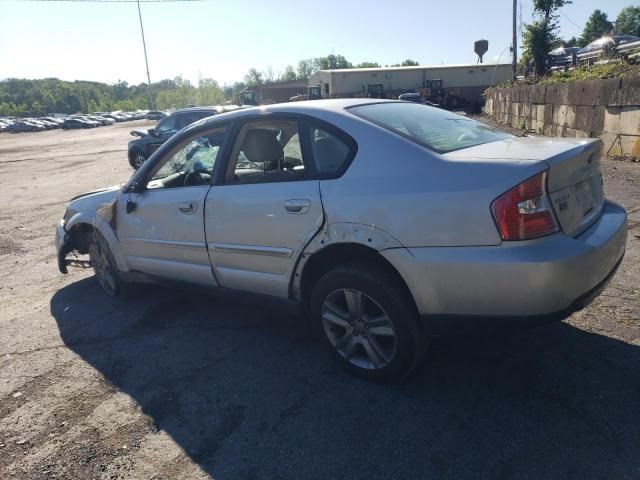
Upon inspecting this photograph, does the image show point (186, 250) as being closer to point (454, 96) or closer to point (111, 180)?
point (111, 180)

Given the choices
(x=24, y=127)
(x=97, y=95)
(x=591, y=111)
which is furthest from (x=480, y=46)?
(x=97, y=95)

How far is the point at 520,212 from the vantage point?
241 cm

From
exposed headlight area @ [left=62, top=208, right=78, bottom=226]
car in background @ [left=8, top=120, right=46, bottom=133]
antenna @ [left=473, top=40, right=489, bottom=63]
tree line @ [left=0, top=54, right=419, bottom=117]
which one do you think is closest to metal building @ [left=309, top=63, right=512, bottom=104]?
antenna @ [left=473, top=40, right=489, bottom=63]

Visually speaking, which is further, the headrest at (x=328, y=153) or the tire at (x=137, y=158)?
the tire at (x=137, y=158)

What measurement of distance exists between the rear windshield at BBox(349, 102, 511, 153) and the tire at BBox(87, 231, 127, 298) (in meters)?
2.88

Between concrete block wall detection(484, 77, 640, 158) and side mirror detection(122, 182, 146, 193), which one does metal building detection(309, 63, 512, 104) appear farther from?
side mirror detection(122, 182, 146, 193)

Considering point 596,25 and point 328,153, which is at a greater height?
point 596,25

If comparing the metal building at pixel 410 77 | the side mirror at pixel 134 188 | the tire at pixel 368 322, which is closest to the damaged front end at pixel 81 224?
the side mirror at pixel 134 188

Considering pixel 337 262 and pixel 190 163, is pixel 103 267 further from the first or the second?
pixel 337 262

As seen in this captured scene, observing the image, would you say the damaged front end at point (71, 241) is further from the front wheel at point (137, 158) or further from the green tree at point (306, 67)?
the green tree at point (306, 67)

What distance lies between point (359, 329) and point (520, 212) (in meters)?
1.18

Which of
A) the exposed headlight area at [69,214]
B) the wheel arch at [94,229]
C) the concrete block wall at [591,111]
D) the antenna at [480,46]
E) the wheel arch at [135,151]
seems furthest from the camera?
the antenna at [480,46]

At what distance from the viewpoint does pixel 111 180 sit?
1315cm

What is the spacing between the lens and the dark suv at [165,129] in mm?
11961
